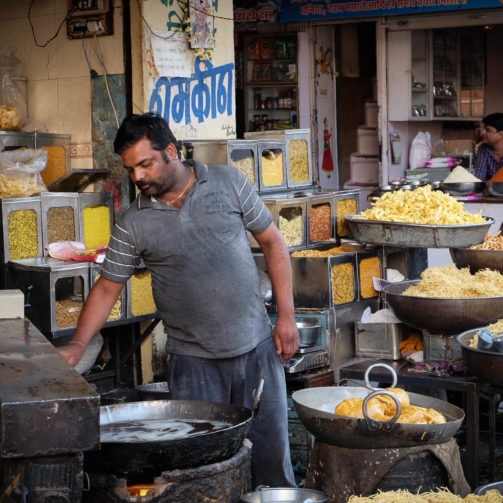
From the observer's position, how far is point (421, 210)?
20.3 ft

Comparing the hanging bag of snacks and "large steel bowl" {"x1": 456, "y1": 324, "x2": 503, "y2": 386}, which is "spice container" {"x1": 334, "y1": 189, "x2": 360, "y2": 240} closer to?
"large steel bowl" {"x1": 456, "y1": 324, "x2": 503, "y2": 386}

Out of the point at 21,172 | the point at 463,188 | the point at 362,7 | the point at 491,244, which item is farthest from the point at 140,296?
the point at 362,7

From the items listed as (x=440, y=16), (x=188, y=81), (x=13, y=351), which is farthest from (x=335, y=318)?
(x=440, y=16)

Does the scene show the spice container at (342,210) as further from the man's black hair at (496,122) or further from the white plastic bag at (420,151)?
the white plastic bag at (420,151)

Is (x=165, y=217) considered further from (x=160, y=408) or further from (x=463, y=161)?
(x=463, y=161)

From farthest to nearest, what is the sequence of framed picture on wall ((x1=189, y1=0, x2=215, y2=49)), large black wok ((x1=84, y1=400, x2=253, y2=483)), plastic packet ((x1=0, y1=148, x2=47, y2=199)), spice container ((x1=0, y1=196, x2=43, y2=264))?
framed picture on wall ((x1=189, y1=0, x2=215, y2=49))
plastic packet ((x1=0, y1=148, x2=47, y2=199))
spice container ((x1=0, y1=196, x2=43, y2=264))
large black wok ((x1=84, y1=400, x2=253, y2=483))

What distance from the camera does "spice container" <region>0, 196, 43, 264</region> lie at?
5.71 metres

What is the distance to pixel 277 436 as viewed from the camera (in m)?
4.44

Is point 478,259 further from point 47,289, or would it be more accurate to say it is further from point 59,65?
point 59,65

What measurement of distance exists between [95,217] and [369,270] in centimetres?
192

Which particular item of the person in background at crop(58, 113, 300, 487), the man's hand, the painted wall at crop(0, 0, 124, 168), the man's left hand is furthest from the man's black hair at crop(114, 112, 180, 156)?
the painted wall at crop(0, 0, 124, 168)

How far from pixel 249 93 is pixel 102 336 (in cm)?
606

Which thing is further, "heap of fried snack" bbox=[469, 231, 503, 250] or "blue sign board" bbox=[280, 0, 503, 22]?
"blue sign board" bbox=[280, 0, 503, 22]

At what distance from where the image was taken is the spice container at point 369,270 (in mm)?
6305
